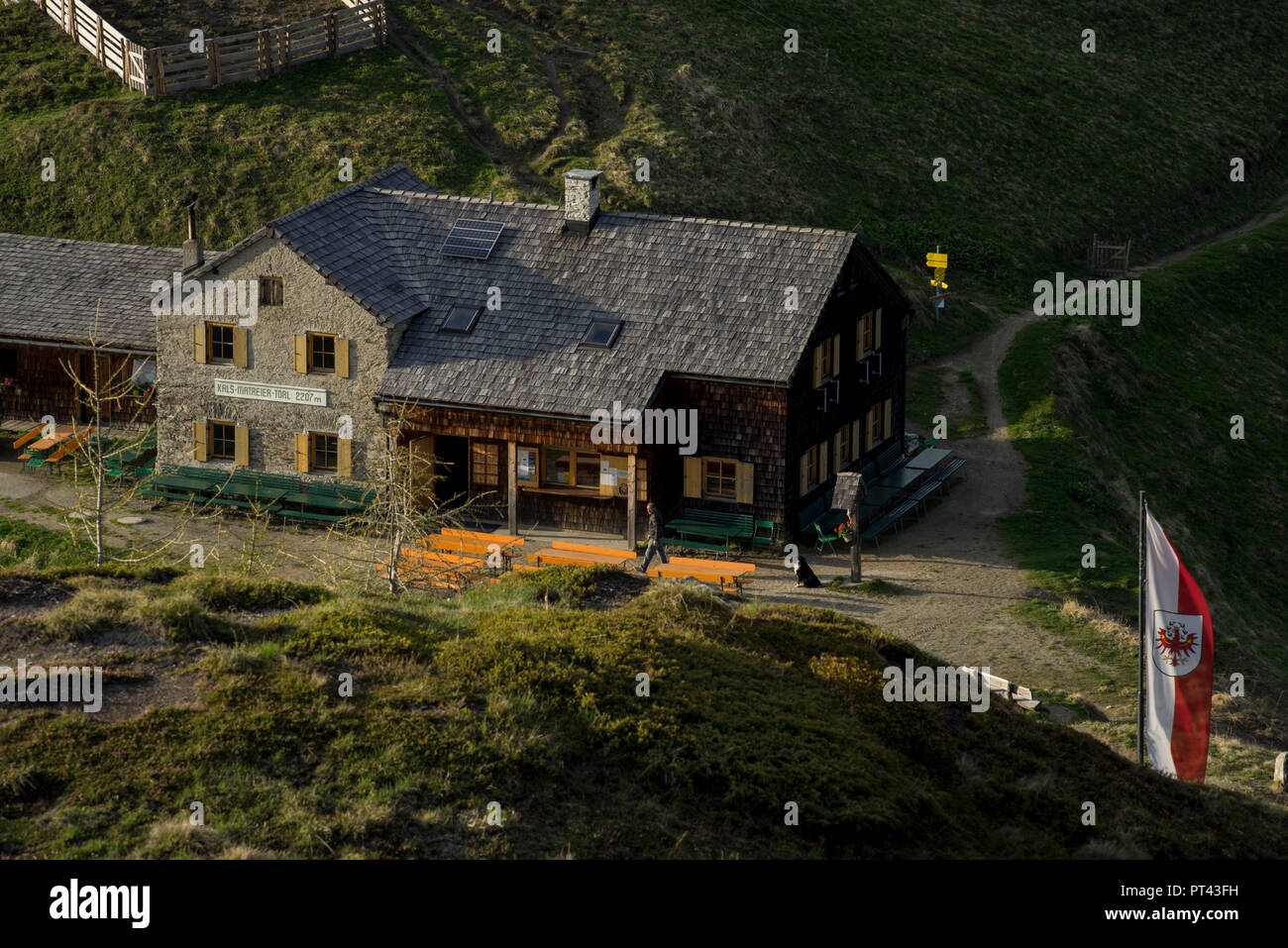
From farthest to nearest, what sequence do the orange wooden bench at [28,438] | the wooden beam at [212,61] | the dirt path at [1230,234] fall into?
1. the dirt path at [1230,234]
2. the wooden beam at [212,61]
3. the orange wooden bench at [28,438]

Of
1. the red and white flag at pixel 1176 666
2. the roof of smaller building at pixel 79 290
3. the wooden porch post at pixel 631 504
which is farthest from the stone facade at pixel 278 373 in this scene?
the red and white flag at pixel 1176 666

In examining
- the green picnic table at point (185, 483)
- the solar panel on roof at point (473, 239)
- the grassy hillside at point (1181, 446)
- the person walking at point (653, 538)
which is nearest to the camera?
the person walking at point (653, 538)

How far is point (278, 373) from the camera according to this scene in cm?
3738

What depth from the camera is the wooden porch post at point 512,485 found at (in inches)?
1409

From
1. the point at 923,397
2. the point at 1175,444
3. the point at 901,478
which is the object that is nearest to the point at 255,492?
the point at 901,478

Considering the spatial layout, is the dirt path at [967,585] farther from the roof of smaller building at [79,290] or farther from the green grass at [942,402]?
the roof of smaller building at [79,290]

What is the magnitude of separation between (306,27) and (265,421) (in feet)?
95.1

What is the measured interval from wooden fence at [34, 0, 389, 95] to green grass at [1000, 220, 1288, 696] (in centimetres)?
2935

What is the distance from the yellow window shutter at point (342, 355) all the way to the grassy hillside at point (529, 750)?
13467 mm

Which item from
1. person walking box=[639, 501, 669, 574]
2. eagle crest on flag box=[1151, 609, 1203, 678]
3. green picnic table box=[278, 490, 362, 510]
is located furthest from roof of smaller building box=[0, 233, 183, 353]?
eagle crest on flag box=[1151, 609, 1203, 678]

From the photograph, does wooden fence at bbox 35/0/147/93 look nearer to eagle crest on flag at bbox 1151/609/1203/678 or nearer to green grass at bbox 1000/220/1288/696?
green grass at bbox 1000/220/1288/696

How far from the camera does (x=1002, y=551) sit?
119ft
